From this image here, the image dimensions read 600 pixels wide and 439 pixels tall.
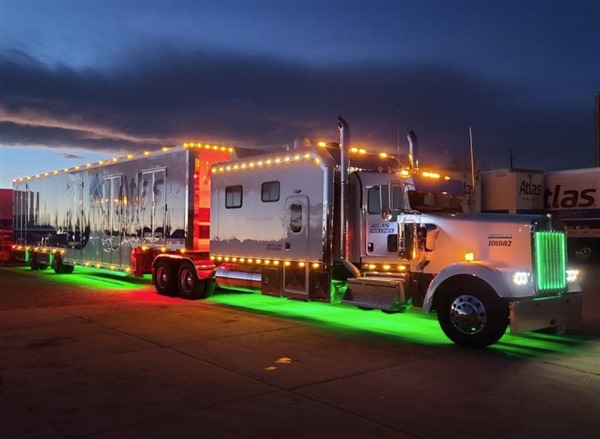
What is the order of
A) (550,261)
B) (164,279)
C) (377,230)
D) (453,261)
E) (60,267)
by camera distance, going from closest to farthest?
(550,261) → (453,261) → (377,230) → (164,279) → (60,267)

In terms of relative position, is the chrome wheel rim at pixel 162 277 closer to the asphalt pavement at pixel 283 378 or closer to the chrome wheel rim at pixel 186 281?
the chrome wheel rim at pixel 186 281

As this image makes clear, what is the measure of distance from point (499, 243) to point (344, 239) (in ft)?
9.17

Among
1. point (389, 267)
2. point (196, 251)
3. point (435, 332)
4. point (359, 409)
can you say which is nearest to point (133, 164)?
point (196, 251)

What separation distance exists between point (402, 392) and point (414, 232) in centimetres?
356

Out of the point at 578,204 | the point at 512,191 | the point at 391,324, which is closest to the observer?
the point at 391,324

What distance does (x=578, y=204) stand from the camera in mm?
26219

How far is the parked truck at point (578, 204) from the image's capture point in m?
25.9

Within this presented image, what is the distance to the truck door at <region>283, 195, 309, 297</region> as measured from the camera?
36.9 ft

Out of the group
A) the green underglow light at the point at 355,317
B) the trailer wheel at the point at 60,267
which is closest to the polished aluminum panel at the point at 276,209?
the green underglow light at the point at 355,317

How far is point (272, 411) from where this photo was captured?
5.71 m

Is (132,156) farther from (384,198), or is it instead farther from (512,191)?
(512,191)

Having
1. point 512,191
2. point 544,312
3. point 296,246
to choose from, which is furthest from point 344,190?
point 512,191

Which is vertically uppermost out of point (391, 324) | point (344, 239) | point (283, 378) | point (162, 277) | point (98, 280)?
point (344, 239)

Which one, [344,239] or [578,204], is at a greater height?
[578,204]
